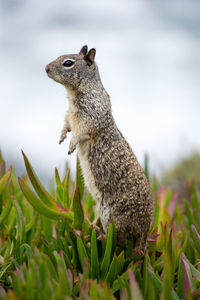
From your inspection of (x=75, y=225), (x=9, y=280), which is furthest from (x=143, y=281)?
(x=9, y=280)

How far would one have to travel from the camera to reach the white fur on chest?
3250mm

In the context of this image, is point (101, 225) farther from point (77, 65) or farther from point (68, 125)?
point (77, 65)

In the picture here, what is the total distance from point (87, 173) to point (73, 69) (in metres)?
0.97

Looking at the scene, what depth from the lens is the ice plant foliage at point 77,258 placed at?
2.10 m

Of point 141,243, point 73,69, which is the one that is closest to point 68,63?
point 73,69

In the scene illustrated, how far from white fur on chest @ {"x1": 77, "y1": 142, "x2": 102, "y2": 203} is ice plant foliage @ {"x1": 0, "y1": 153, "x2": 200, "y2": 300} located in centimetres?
9

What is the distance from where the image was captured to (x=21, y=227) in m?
3.06

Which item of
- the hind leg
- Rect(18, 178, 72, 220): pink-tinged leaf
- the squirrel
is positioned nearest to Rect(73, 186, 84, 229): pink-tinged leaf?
Rect(18, 178, 72, 220): pink-tinged leaf

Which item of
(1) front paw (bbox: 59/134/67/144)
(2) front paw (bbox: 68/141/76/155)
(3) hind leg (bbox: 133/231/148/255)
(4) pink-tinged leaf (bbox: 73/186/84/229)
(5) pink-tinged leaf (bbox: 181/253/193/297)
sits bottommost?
(5) pink-tinged leaf (bbox: 181/253/193/297)

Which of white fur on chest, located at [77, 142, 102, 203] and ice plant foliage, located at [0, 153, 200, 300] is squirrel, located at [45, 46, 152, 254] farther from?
ice plant foliage, located at [0, 153, 200, 300]

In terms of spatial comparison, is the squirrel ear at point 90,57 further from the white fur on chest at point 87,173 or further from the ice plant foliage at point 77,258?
the ice plant foliage at point 77,258

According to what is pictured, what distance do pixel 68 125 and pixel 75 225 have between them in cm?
103

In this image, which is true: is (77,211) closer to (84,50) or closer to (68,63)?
(68,63)

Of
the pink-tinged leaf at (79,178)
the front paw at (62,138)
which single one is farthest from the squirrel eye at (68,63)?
the pink-tinged leaf at (79,178)
